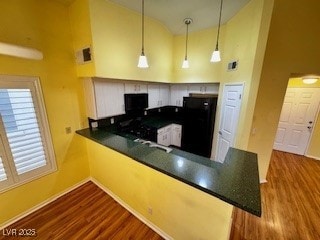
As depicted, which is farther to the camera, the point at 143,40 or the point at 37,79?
the point at 143,40

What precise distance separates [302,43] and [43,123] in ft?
13.7

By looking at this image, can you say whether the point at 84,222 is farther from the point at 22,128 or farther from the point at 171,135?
the point at 171,135

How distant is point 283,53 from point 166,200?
278 cm

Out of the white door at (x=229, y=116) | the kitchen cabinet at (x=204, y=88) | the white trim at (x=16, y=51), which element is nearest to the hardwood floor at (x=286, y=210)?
the white door at (x=229, y=116)

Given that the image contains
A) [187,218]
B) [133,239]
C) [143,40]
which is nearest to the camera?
[187,218]

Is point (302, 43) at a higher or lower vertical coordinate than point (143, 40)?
lower

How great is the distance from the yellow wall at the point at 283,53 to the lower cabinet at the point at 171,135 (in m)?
1.90

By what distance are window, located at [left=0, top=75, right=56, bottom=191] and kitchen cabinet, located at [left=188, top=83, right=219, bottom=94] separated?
329cm

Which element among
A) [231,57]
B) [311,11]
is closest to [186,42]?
[231,57]

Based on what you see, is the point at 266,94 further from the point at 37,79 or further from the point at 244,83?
the point at 37,79

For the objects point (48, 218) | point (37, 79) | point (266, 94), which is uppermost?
point (37, 79)

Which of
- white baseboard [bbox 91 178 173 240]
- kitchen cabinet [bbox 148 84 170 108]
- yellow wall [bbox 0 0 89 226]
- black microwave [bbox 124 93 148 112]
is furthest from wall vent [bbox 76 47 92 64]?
white baseboard [bbox 91 178 173 240]

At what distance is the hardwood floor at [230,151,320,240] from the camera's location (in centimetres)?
186

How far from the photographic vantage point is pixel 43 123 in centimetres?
212
